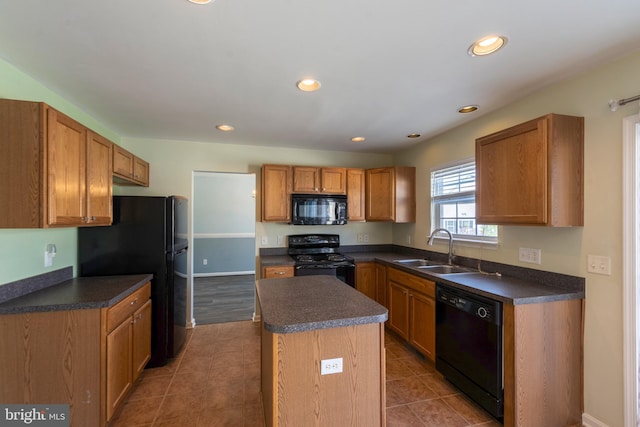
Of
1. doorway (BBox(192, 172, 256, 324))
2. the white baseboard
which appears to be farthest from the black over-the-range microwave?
doorway (BBox(192, 172, 256, 324))

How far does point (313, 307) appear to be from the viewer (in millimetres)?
1584

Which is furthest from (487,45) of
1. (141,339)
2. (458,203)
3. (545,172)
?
(141,339)

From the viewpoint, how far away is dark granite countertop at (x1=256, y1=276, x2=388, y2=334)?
53.7 inches

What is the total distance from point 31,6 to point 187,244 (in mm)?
2553

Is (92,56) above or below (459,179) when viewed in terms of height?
Result: above

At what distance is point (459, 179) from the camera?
10.2 ft

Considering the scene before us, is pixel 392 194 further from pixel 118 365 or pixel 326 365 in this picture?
pixel 118 365

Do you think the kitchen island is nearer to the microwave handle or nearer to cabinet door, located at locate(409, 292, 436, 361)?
cabinet door, located at locate(409, 292, 436, 361)

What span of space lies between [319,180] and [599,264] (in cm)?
280

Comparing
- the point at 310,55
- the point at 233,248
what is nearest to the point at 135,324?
the point at 310,55

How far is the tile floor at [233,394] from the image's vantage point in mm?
2014

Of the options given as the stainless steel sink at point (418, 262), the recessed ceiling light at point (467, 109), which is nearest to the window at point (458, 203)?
the stainless steel sink at point (418, 262)

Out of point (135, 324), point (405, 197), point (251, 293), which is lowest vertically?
point (251, 293)

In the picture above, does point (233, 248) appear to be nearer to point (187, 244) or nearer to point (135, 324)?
point (187, 244)
